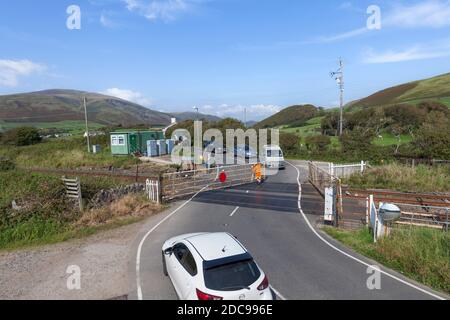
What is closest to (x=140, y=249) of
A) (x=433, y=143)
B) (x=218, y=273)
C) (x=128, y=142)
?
(x=218, y=273)

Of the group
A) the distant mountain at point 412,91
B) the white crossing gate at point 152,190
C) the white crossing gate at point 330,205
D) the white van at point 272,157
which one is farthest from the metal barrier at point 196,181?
the distant mountain at point 412,91

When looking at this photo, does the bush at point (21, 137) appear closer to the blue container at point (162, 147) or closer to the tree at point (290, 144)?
the blue container at point (162, 147)

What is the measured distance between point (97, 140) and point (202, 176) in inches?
1382

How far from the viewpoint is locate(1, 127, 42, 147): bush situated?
2376 inches

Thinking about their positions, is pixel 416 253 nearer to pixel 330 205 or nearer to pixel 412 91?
pixel 330 205

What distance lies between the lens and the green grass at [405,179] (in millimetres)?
23375

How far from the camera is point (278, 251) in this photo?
1175 centimetres

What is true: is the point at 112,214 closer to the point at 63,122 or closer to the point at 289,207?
the point at 289,207

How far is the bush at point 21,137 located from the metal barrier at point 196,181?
4373 centimetres

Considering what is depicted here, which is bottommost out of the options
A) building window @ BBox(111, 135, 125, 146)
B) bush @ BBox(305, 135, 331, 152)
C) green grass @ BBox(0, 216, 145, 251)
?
green grass @ BBox(0, 216, 145, 251)

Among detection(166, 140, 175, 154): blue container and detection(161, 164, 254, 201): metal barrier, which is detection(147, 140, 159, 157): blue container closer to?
detection(166, 140, 175, 154): blue container


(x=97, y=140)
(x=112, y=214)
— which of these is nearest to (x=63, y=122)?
(x=97, y=140)

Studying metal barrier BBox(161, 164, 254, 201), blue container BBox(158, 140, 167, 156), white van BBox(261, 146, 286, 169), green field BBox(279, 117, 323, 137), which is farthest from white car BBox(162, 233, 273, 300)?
green field BBox(279, 117, 323, 137)

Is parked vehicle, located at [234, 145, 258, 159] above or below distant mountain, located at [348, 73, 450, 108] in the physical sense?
below
